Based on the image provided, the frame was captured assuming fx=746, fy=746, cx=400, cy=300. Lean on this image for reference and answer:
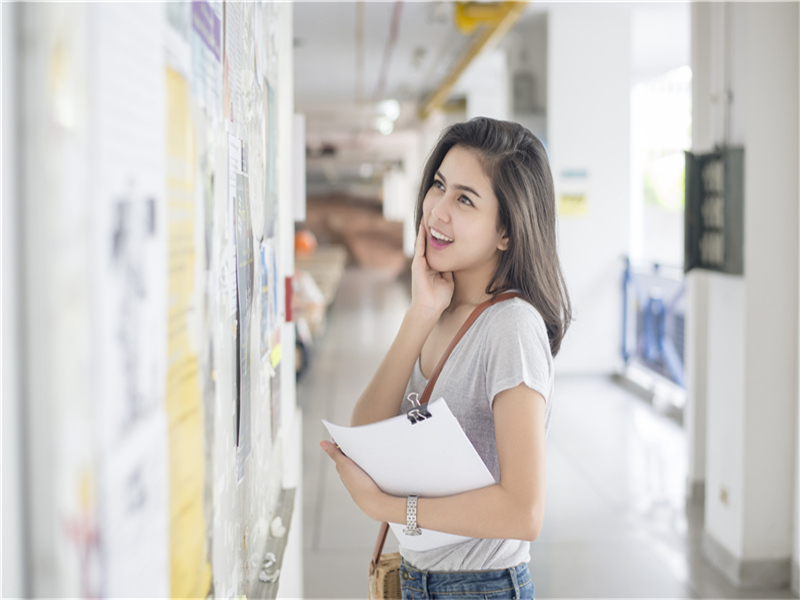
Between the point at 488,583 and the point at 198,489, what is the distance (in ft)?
2.06

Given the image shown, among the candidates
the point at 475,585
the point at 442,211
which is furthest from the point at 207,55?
the point at 475,585

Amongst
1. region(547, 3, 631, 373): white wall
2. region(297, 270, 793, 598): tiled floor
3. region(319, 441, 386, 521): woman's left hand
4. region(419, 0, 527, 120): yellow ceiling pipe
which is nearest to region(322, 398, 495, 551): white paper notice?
region(319, 441, 386, 521): woman's left hand

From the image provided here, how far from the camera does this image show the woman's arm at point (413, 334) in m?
1.47

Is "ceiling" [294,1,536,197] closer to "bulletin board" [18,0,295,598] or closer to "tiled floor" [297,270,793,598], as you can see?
"tiled floor" [297,270,793,598]

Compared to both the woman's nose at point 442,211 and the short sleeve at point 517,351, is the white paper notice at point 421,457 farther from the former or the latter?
the woman's nose at point 442,211

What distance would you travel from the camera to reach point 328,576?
11.1ft

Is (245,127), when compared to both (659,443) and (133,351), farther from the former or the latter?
(659,443)

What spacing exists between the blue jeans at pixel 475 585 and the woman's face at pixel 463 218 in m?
0.55

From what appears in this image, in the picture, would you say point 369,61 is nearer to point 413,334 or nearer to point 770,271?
point 770,271

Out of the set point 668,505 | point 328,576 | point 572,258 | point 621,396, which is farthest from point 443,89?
point 328,576

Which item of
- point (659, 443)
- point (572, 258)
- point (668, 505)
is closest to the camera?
point (668, 505)

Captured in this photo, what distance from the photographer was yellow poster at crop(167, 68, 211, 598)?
769 mm

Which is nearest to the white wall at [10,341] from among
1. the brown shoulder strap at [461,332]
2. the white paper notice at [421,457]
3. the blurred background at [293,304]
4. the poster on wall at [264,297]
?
the blurred background at [293,304]

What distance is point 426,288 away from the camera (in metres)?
1.47
